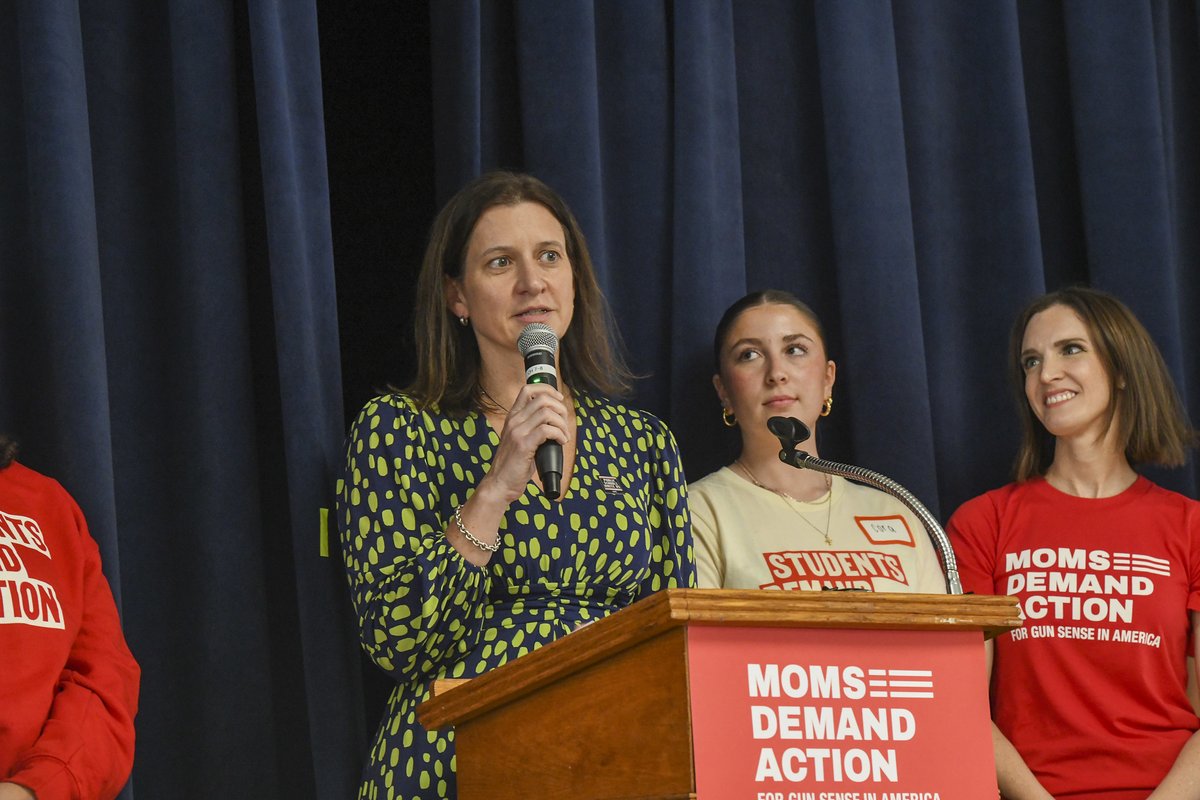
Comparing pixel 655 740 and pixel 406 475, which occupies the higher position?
pixel 406 475

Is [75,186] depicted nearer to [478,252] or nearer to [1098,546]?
[478,252]

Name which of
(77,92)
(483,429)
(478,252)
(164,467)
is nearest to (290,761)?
(164,467)

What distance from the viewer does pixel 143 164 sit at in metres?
2.57

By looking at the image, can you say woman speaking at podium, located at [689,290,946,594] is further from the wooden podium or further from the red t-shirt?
the wooden podium

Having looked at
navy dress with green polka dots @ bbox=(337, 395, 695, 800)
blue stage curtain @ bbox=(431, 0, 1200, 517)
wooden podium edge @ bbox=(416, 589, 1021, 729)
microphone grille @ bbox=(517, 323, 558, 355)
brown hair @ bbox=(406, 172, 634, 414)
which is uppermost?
blue stage curtain @ bbox=(431, 0, 1200, 517)

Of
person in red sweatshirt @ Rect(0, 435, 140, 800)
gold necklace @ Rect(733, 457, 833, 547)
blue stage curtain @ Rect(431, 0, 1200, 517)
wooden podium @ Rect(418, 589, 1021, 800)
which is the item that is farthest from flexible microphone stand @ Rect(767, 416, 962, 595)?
person in red sweatshirt @ Rect(0, 435, 140, 800)

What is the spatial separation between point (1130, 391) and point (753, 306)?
76 cm

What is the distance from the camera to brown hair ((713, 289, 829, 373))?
2.84m

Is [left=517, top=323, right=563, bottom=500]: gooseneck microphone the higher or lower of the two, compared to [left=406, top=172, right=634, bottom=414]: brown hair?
lower

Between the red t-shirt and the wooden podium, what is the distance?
3.97 feet

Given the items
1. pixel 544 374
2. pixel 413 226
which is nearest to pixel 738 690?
pixel 544 374

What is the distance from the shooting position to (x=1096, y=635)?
2635 mm

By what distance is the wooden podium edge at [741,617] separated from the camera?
1347mm

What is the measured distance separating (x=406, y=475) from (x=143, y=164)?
838mm
